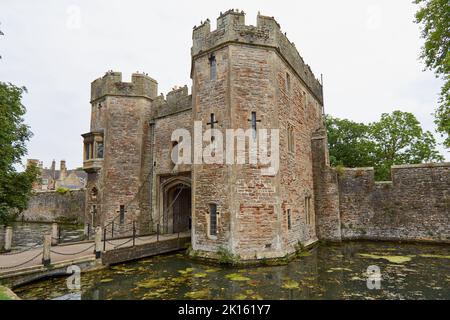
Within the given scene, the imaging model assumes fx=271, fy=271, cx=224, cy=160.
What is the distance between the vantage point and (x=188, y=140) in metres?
16.5

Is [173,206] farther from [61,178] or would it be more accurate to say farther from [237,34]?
[61,178]

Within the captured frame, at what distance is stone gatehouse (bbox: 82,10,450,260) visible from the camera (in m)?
11.5

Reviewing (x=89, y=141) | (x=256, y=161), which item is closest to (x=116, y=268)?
(x=256, y=161)

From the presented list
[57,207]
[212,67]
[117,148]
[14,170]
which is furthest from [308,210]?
[57,207]

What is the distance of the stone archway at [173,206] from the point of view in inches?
669

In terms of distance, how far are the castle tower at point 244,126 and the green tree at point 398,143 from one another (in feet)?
48.4

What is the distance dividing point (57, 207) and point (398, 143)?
41.9m

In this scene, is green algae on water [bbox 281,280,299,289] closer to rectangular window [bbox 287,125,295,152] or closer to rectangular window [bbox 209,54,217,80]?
rectangular window [bbox 287,125,295,152]

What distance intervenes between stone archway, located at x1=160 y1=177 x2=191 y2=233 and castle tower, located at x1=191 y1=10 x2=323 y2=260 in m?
4.68

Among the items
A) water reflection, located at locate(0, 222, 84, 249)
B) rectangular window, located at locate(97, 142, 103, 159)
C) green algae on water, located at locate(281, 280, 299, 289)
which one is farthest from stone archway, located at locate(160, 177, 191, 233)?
green algae on water, located at locate(281, 280, 299, 289)

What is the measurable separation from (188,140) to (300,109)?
275 inches

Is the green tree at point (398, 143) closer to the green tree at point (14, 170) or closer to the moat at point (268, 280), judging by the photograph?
the moat at point (268, 280)

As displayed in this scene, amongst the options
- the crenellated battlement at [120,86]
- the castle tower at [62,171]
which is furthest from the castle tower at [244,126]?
the castle tower at [62,171]
